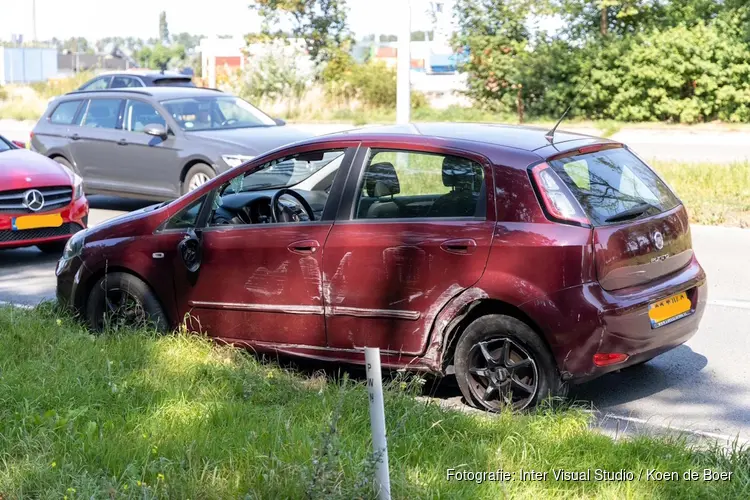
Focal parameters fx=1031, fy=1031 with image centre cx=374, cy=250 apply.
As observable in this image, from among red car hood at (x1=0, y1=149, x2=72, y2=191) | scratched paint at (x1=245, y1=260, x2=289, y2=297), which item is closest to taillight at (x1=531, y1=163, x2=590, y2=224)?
scratched paint at (x1=245, y1=260, x2=289, y2=297)

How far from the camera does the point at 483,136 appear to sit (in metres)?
6.05

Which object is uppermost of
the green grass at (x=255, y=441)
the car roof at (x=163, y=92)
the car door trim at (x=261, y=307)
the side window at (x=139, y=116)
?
the car roof at (x=163, y=92)

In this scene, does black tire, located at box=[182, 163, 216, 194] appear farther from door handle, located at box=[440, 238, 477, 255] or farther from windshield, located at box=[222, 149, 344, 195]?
door handle, located at box=[440, 238, 477, 255]

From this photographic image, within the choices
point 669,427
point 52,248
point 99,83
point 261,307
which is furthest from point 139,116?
point 99,83

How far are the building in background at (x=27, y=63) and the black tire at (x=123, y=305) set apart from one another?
57492 mm

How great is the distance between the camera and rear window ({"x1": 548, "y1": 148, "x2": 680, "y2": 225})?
5555 mm

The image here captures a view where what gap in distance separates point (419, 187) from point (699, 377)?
217 centimetres

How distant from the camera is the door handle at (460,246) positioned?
5578 millimetres

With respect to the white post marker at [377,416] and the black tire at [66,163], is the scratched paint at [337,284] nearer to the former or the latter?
the white post marker at [377,416]

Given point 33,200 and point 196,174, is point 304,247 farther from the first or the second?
point 196,174

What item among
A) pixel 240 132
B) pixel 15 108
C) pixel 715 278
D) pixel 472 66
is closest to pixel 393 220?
pixel 715 278

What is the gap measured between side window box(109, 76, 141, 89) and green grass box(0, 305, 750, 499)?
19.5 meters

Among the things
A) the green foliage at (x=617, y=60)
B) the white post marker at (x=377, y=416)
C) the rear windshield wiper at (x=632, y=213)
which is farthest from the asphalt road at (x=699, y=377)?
the green foliage at (x=617, y=60)

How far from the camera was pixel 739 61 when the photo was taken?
27250mm
